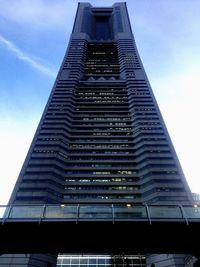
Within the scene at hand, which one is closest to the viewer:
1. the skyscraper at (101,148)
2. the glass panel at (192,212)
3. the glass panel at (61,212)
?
the glass panel at (61,212)

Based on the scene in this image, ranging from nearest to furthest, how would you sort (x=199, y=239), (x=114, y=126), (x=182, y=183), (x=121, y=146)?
(x=199, y=239), (x=182, y=183), (x=121, y=146), (x=114, y=126)

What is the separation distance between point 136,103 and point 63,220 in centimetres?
9271

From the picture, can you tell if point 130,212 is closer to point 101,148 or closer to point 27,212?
point 27,212

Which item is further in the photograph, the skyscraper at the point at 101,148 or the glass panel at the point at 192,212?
the skyscraper at the point at 101,148

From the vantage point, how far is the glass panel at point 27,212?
1864 cm

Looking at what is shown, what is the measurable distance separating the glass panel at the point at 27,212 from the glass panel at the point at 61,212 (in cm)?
51

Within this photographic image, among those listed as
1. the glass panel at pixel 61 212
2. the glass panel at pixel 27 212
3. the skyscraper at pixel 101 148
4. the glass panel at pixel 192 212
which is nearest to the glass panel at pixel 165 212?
the glass panel at pixel 192 212

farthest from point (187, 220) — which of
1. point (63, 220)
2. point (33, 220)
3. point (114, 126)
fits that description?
point (114, 126)

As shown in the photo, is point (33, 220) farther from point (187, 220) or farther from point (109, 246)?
point (187, 220)

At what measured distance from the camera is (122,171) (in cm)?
8844

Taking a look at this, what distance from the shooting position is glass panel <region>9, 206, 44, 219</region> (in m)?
18.6

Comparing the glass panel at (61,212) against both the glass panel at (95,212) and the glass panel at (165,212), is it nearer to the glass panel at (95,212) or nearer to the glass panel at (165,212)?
the glass panel at (95,212)

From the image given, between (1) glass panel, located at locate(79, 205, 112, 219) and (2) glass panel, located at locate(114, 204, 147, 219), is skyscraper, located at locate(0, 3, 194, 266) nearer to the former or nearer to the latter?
(1) glass panel, located at locate(79, 205, 112, 219)

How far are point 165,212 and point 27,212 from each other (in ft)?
30.6
